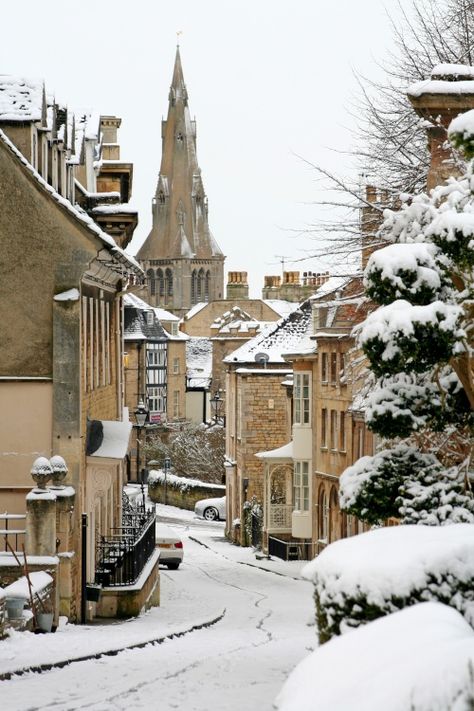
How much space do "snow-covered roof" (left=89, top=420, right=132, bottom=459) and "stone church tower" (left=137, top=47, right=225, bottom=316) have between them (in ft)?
506

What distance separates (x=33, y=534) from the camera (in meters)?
19.7

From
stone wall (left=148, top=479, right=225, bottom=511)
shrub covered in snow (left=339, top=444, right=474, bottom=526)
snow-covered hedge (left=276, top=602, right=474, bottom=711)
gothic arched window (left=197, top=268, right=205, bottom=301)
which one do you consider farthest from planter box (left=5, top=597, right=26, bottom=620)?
gothic arched window (left=197, top=268, right=205, bottom=301)

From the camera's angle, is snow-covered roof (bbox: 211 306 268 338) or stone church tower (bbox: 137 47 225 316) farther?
stone church tower (bbox: 137 47 225 316)

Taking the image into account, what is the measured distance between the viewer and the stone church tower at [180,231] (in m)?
179

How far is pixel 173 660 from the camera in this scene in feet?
50.9

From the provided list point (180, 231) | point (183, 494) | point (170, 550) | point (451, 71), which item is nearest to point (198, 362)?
point (180, 231)

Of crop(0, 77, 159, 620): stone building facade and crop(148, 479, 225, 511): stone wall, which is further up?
crop(0, 77, 159, 620): stone building facade

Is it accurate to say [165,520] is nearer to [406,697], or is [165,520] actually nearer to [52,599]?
[52,599]

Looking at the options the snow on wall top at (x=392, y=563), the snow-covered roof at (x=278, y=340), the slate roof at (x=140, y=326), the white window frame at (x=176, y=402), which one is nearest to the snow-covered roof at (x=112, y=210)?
the snow on wall top at (x=392, y=563)

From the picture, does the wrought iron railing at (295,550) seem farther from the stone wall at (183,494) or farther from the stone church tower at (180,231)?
the stone church tower at (180,231)

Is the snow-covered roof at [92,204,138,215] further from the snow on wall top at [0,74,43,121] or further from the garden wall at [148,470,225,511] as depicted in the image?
the garden wall at [148,470,225,511]

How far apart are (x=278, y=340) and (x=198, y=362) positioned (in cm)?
7707

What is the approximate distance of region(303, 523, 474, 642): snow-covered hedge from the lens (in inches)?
332

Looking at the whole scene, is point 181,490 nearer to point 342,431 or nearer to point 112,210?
Answer: point 342,431
